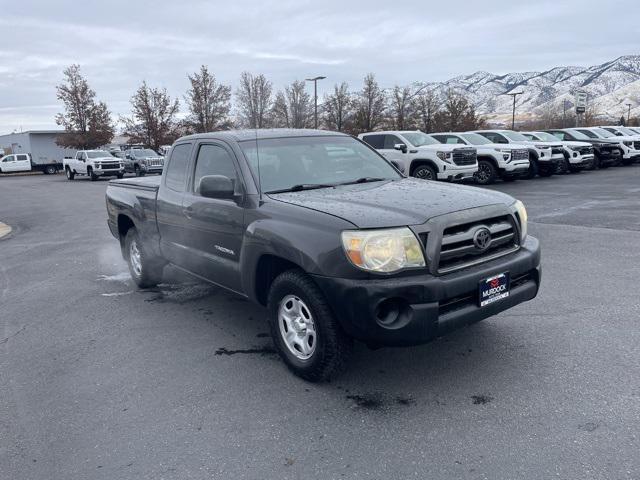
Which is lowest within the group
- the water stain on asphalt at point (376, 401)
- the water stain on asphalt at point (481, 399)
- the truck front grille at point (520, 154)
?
the water stain on asphalt at point (376, 401)

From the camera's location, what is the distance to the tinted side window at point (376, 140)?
A: 17.7 m

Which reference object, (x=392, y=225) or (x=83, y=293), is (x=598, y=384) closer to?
(x=392, y=225)

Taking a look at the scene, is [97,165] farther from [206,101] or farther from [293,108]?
[293,108]

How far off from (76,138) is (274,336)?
52.4m

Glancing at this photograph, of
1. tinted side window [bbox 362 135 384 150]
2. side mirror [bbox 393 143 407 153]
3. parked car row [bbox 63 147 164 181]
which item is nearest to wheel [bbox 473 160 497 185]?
side mirror [bbox 393 143 407 153]

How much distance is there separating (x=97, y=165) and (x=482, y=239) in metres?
31.4

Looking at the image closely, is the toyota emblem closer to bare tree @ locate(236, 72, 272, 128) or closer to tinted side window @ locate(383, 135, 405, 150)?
tinted side window @ locate(383, 135, 405, 150)

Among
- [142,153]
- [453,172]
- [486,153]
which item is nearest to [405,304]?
[453,172]

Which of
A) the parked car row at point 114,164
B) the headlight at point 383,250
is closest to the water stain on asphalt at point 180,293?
the headlight at point 383,250

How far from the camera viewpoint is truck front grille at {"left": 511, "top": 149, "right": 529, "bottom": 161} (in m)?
17.6

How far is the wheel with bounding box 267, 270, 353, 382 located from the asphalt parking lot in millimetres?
160

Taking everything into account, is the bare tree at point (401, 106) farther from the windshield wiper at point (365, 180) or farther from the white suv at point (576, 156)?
the windshield wiper at point (365, 180)

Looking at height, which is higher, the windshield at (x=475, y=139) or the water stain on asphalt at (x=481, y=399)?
the windshield at (x=475, y=139)

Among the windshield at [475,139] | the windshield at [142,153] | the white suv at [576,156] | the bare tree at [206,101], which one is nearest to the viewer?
the windshield at [475,139]
